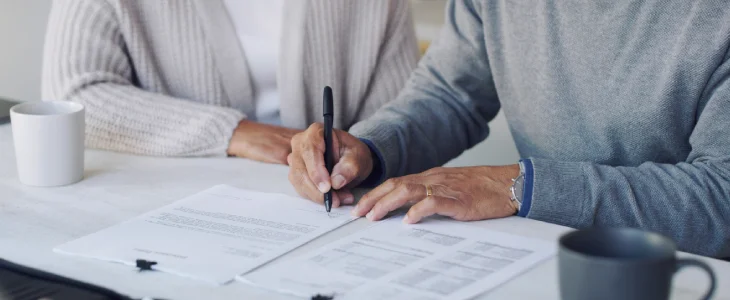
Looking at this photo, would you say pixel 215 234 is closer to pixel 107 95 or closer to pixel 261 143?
pixel 261 143

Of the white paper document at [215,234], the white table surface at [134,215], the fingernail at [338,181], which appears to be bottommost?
the white table surface at [134,215]

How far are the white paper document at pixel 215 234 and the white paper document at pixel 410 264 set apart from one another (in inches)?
1.7

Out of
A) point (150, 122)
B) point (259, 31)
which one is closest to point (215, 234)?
point (150, 122)

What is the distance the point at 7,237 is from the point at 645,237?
2.36 feet

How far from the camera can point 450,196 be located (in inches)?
42.6

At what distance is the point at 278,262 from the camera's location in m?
0.92

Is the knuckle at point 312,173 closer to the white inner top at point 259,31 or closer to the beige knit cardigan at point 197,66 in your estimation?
the beige knit cardigan at point 197,66

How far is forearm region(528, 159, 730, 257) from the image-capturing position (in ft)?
3.55

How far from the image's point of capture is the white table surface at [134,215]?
0.86 meters

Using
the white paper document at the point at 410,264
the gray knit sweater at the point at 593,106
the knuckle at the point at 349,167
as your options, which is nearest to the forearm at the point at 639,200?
the gray knit sweater at the point at 593,106

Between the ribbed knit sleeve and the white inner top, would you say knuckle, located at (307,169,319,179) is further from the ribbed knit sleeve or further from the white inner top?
the white inner top

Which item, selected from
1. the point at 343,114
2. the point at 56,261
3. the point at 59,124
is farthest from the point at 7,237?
the point at 343,114

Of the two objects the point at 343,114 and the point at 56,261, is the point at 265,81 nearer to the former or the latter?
the point at 343,114

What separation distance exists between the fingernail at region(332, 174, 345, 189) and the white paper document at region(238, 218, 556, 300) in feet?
0.41
